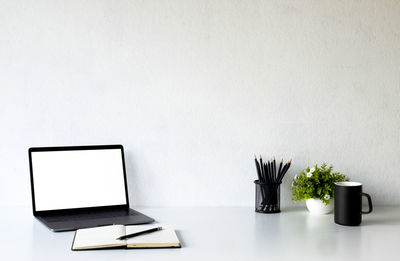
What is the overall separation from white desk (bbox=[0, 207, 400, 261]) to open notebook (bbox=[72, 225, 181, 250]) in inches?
0.7

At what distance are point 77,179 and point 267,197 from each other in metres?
0.64

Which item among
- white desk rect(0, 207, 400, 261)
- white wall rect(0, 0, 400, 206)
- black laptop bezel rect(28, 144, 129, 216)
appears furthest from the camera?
white wall rect(0, 0, 400, 206)

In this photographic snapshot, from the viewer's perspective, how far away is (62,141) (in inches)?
64.5

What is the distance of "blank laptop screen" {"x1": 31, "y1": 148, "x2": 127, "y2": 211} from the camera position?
1548 millimetres

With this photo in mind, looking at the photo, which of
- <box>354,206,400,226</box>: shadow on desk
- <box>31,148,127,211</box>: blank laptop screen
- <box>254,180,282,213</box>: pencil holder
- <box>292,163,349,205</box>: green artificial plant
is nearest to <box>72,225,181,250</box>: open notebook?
<box>31,148,127,211</box>: blank laptop screen

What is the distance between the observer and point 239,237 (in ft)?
4.30

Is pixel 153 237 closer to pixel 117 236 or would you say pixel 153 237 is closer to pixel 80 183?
pixel 117 236

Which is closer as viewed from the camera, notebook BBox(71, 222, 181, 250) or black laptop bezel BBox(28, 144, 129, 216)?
notebook BBox(71, 222, 181, 250)

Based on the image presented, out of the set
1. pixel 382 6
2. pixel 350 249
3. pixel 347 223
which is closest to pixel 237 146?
pixel 347 223

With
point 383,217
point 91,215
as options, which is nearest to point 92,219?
point 91,215

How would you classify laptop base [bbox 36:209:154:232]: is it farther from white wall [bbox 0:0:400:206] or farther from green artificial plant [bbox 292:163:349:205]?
green artificial plant [bbox 292:163:349:205]

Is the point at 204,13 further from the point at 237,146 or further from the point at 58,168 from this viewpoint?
the point at 58,168

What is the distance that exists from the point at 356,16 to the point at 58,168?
3.79 ft

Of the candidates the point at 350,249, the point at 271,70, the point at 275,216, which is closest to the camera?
the point at 350,249
